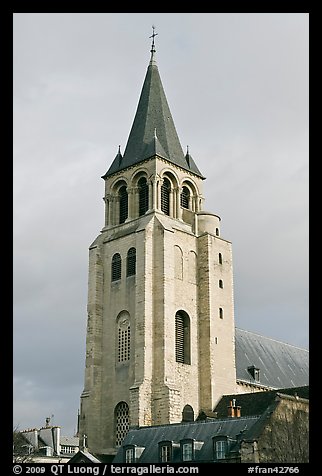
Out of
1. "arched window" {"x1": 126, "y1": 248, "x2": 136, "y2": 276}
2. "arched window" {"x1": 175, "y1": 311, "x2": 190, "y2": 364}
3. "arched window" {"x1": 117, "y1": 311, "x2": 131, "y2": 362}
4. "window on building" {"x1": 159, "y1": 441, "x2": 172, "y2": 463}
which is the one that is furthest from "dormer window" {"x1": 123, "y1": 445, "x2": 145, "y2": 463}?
"arched window" {"x1": 126, "y1": 248, "x2": 136, "y2": 276}

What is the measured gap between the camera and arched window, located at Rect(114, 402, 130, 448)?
45.0 meters

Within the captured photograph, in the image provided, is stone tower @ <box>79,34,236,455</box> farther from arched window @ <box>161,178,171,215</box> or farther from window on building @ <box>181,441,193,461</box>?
window on building @ <box>181,441,193,461</box>

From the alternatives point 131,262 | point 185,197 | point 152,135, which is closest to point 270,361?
point 185,197

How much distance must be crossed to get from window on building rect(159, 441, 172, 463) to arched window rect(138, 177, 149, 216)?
814 inches

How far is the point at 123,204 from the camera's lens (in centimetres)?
5197

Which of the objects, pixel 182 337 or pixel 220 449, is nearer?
pixel 220 449

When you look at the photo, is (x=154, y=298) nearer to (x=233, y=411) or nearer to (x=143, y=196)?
(x=143, y=196)

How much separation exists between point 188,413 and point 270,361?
13282 millimetres

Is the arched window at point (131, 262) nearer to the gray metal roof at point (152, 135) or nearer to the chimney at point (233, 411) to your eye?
the gray metal roof at point (152, 135)

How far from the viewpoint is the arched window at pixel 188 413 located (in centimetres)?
4483

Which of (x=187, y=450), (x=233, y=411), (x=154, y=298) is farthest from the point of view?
(x=154, y=298)
